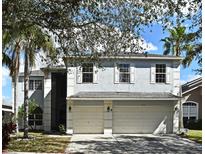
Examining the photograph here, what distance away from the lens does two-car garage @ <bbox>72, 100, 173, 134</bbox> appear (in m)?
26.7

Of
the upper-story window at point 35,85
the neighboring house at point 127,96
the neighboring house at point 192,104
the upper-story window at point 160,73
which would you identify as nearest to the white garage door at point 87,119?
the neighboring house at point 127,96

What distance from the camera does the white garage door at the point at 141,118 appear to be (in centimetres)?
2677

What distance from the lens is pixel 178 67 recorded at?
27.2 m

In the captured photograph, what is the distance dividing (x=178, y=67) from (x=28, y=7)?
18.2m

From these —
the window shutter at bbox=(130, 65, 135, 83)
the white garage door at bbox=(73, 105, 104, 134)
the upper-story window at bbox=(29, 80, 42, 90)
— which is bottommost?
the white garage door at bbox=(73, 105, 104, 134)

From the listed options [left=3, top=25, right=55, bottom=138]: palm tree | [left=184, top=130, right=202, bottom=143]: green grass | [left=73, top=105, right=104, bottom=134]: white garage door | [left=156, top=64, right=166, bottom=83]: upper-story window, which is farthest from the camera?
[left=156, top=64, right=166, bottom=83]: upper-story window

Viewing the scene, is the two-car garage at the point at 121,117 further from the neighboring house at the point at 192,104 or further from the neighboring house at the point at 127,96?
the neighboring house at the point at 192,104

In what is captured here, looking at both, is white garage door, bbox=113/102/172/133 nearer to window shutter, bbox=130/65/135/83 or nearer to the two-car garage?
the two-car garage

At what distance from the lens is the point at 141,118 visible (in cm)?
2681

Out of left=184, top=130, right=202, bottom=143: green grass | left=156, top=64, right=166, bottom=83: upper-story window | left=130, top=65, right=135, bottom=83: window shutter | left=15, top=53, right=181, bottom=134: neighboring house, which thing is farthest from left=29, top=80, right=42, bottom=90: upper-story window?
left=184, top=130, right=202, bottom=143: green grass

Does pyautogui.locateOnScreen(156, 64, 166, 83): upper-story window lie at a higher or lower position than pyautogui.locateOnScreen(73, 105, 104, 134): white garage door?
higher

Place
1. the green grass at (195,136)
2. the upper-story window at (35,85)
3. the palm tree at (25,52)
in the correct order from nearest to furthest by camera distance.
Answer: the palm tree at (25,52)
the green grass at (195,136)
the upper-story window at (35,85)

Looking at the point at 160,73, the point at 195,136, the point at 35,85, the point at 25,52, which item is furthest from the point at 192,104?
the point at 25,52

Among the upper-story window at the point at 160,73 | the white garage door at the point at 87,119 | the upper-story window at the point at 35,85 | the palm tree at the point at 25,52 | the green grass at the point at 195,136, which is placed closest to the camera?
the palm tree at the point at 25,52
